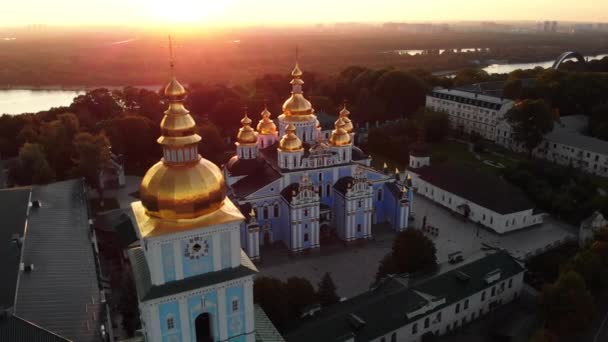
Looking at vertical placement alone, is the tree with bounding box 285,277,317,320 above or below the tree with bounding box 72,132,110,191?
below

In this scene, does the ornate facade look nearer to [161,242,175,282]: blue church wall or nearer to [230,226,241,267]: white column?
[230,226,241,267]: white column

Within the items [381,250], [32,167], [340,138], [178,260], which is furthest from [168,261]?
[32,167]

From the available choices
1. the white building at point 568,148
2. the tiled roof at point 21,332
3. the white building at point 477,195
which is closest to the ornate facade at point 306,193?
the white building at point 477,195

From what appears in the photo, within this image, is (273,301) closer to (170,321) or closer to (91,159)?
(170,321)

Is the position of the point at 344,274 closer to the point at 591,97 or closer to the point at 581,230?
the point at 581,230

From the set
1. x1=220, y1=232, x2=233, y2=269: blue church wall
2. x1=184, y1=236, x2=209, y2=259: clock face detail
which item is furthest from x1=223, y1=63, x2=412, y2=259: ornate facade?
x1=184, y1=236, x2=209, y2=259: clock face detail

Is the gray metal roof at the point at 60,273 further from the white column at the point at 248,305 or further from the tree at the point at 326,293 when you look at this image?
the tree at the point at 326,293
